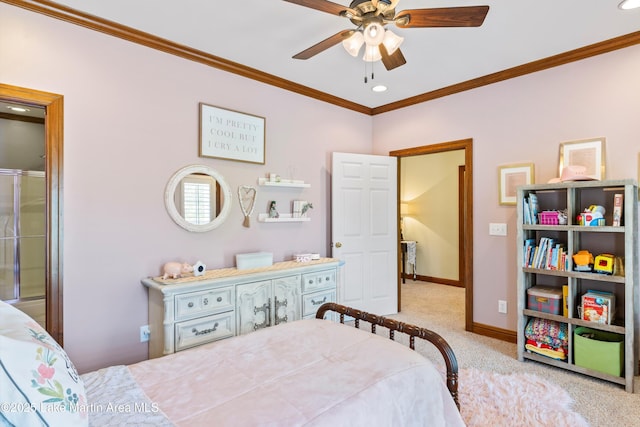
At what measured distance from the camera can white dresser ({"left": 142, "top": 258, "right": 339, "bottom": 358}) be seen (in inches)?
93.4

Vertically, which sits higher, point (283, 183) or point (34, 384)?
point (283, 183)

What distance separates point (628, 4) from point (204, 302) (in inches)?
141

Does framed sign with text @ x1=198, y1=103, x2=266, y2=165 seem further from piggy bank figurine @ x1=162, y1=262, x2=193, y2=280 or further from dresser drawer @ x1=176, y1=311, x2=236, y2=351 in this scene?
dresser drawer @ x1=176, y1=311, x2=236, y2=351

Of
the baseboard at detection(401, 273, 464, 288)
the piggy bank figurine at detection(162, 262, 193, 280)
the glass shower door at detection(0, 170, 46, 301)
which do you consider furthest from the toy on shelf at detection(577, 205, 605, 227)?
the glass shower door at detection(0, 170, 46, 301)

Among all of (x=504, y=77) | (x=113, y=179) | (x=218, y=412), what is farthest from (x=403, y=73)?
(x=218, y=412)

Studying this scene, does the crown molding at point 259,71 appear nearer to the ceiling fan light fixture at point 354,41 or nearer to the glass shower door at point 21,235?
the ceiling fan light fixture at point 354,41

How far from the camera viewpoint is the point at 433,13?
1860 mm

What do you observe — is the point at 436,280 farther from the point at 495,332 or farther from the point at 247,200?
the point at 247,200

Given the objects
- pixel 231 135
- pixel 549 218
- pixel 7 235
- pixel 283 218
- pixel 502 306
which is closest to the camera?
pixel 549 218

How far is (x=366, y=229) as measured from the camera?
13.6ft

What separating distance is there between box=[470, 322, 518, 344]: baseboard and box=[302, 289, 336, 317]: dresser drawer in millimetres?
1625

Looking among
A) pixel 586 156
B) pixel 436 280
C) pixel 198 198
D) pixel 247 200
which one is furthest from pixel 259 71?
pixel 436 280

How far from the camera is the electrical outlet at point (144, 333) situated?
2.63 m

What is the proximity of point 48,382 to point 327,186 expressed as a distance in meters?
3.37
